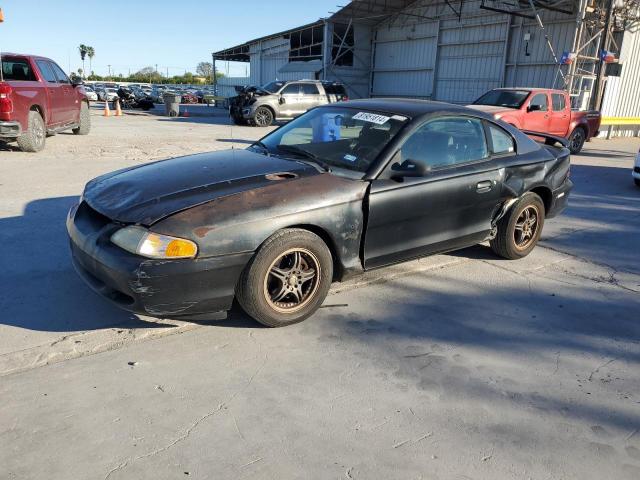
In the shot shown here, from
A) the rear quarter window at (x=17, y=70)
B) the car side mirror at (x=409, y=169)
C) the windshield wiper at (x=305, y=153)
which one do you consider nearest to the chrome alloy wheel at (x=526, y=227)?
the car side mirror at (x=409, y=169)

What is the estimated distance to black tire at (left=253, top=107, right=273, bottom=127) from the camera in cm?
1848

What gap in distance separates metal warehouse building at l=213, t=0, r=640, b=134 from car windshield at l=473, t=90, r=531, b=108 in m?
5.55

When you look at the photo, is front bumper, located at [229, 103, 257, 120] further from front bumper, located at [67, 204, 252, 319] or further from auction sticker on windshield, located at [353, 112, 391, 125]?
front bumper, located at [67, 204, 252, 319]

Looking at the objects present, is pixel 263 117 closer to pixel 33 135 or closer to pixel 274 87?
pixel 274 87

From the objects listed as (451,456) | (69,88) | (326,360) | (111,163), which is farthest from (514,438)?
(69,88)

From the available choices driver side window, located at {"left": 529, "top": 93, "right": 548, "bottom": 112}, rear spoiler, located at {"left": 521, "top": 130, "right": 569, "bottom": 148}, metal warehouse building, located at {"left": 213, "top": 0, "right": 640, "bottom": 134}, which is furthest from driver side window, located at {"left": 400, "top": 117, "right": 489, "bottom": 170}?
metal warehouse building, located at {"left": 213, "top": 0, "right": 640, "bottom": 134}

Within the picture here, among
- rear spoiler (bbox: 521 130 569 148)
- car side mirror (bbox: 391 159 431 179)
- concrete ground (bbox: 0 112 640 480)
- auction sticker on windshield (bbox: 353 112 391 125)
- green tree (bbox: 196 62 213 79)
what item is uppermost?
green tree (bbox: 196 62 213 79)

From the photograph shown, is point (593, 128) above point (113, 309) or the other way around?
above

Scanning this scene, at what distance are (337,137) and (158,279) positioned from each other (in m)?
2.01

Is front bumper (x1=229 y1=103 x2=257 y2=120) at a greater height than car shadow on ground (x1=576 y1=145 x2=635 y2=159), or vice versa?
front bumper (x1=229 y1=103 x2=257 y2=120)

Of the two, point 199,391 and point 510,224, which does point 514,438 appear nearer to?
point 199,391

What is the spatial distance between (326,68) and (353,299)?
988 inches

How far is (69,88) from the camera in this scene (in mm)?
11453

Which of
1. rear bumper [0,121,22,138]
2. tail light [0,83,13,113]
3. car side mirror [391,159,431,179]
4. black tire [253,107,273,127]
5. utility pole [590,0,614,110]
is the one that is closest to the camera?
car side mirror [391,159,431,179]
